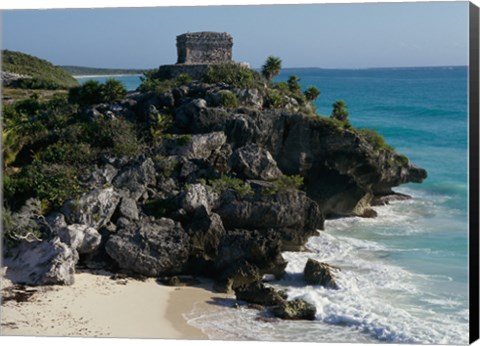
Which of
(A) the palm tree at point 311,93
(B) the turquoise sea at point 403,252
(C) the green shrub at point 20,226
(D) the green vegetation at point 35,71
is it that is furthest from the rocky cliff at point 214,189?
(D) the green vegetation at point 35,71

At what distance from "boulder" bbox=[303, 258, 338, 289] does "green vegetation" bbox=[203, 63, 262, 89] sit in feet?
25.1

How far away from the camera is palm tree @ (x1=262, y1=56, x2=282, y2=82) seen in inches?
848

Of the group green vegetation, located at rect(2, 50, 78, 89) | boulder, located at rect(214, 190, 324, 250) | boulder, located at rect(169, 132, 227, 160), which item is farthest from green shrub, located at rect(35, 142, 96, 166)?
green vegetation, located at rect(2, 50, 78, 89)

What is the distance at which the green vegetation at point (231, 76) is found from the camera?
19572 millimetres

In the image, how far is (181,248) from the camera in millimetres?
12938

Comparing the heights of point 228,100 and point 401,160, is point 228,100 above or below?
above

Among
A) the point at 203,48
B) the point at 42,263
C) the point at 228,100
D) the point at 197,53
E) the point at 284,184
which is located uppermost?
the point at 203,48

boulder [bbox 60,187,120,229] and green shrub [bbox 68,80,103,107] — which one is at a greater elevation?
green shrub [bbox 68,80,103,107]

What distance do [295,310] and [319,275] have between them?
1.61 meters

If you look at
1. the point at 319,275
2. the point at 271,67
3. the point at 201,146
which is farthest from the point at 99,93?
the point at 319,275

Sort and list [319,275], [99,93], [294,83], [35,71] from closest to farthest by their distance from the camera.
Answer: [319,275]
[99,93]
[294,83]
[35,71]

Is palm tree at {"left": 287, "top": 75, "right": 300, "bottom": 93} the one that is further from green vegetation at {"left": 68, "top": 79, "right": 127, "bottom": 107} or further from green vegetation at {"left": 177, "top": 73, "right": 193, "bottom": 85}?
green vegetation at {"left": 68, "top": 79, "right": 127, "bottom": 107}

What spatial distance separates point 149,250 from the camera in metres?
12.8

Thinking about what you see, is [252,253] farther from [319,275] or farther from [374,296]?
[374,296]
